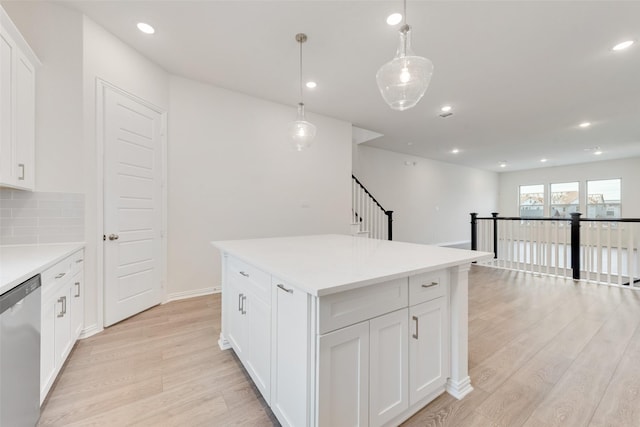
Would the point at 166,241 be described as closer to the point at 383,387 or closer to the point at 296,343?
the point at 296,343

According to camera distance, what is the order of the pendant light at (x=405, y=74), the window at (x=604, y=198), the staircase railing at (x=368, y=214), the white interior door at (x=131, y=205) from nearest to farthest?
the pendant light at (x=405, y=74)
the white interior door at (x=131, y=205)
the staircase railing at (x=368, y=214)
the window at (x=604, y=198)

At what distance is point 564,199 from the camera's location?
9.25 meters

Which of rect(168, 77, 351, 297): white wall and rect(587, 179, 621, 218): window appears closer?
rect(168, 77, 351, 297): white wall

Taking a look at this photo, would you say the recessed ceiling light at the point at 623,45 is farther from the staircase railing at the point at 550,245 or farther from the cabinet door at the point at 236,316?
the cabinet door at the point at 236,316

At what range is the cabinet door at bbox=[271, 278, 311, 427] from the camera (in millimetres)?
1158

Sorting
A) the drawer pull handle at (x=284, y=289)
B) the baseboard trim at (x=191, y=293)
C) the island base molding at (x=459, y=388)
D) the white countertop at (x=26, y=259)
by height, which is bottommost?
the island base molding at (x=459, y=388)

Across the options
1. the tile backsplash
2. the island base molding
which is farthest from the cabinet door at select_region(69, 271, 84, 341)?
the island base molding

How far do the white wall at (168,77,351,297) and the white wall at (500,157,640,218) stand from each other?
29.0ft

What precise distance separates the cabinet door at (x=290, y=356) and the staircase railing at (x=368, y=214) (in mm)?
3888

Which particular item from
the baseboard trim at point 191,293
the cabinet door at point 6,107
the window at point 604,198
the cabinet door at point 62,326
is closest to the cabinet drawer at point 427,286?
the cabinet door at point 62,326

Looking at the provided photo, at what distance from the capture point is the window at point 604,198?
823 centimetres

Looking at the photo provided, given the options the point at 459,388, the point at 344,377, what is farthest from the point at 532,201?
the point at 344,377

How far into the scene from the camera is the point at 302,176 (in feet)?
14.5

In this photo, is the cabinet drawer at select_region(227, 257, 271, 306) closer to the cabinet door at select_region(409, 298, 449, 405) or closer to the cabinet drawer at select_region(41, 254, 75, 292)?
the cabinet door at select_region(409, 298, 449, 405)
